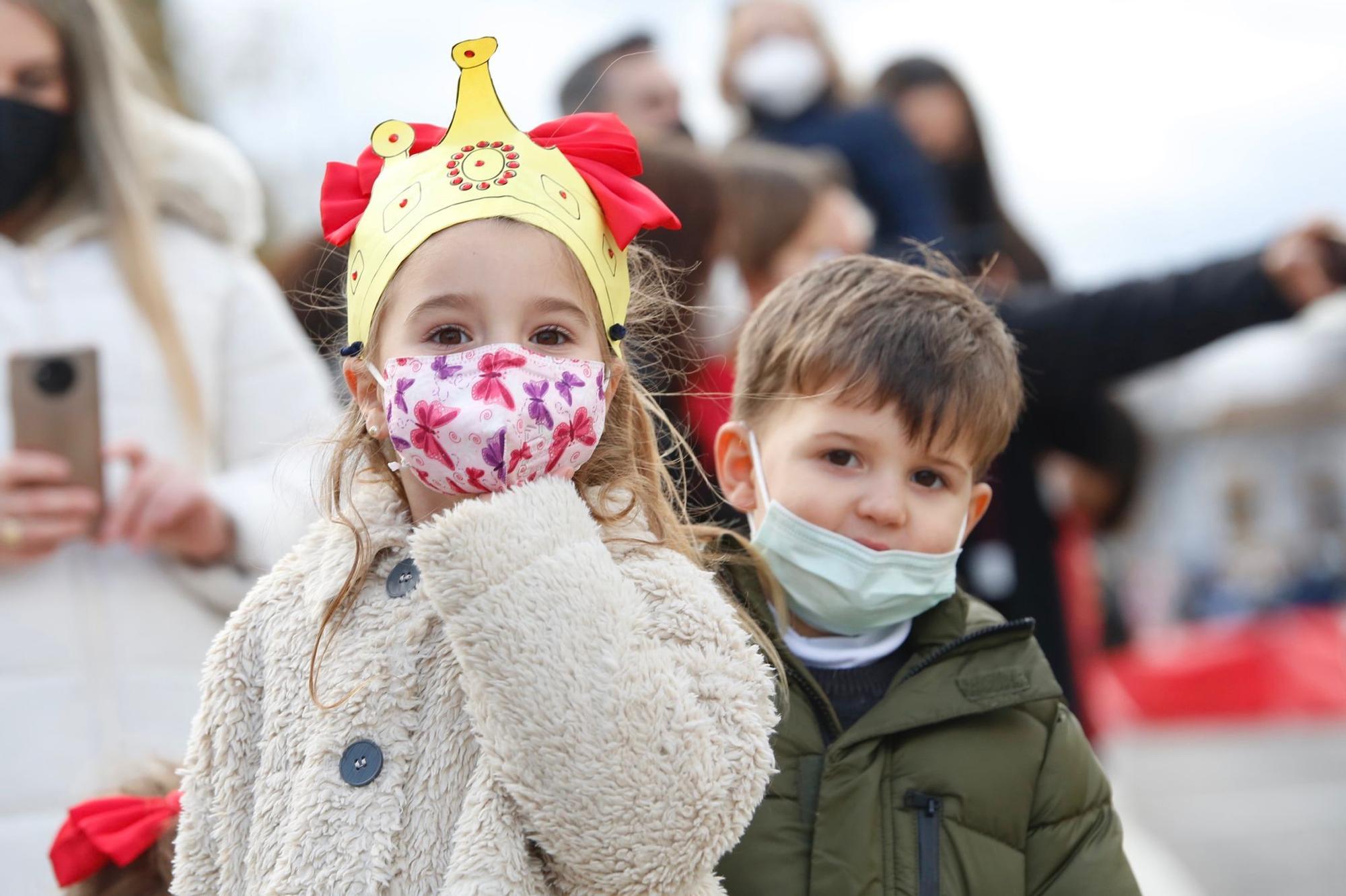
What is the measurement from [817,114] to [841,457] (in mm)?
3148

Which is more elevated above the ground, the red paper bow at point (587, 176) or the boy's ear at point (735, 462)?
the red paper bow at point (587, 176)

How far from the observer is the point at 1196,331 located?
398 cm

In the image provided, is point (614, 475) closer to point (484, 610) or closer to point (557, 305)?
point (557, 305)

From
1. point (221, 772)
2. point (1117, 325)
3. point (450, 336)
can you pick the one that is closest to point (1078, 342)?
point (1117, 325)

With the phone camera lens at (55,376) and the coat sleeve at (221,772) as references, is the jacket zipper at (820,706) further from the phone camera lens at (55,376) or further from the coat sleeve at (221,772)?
the phone camera lens at (55,376)

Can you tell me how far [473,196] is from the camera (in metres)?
1.97

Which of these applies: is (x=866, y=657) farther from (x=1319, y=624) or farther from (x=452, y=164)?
(x=1319, y=624)

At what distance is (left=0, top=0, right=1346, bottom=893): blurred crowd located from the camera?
293 centimetres

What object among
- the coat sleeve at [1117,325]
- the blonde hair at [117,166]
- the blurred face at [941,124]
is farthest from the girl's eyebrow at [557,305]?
the blurred face at [941,124]

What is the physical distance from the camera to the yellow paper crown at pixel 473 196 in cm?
198

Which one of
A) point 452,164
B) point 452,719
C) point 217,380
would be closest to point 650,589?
point 452,719

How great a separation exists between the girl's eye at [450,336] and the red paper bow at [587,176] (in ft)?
0.92

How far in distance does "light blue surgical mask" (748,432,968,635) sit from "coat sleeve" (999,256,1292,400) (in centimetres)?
176

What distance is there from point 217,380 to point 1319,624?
49.1 feet
